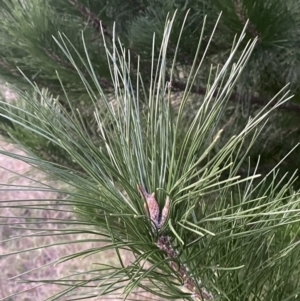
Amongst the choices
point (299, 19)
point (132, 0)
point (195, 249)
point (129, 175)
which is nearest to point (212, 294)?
point (195, 249)

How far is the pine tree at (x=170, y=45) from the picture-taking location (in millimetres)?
693

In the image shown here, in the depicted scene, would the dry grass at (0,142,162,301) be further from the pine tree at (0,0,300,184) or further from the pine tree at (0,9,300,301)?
A: the pine tree at (0,9,300,301)

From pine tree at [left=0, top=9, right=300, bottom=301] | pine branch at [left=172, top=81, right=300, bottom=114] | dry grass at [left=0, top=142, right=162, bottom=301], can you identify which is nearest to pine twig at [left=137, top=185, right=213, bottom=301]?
pine tree at [left=0, top=9, right=300, bottom=301]

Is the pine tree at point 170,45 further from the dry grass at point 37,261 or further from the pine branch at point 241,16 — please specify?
the dry grass at point 37,261

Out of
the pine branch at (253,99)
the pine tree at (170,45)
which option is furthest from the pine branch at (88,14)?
the pine branch at (253,99)

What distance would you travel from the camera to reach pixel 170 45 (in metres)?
0.78

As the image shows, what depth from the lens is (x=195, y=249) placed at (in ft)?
1.42

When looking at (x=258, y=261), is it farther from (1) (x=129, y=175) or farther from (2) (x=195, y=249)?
(1) (x=129, y=175)

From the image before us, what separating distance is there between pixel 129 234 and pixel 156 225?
4cm

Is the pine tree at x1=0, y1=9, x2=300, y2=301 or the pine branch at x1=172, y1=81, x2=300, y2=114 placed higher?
the pine tree at x1=0, y1=9, x2=300, y2=301

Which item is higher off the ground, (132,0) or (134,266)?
(132,0)

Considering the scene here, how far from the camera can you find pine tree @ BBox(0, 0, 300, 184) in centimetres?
69

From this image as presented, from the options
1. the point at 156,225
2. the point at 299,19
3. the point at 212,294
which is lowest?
the point at 212,294

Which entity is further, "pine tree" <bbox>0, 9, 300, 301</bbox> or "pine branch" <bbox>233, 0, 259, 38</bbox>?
"pine branch" <bbox>233, 0, 259, 38</bbox>
